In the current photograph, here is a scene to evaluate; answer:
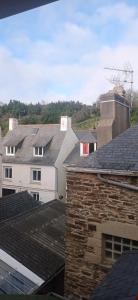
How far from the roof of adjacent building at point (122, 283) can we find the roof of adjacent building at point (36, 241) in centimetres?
420

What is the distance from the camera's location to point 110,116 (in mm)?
8523

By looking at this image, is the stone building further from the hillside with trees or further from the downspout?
the hillside with trees

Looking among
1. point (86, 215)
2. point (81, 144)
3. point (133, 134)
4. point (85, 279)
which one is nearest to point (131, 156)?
point (133, 134)

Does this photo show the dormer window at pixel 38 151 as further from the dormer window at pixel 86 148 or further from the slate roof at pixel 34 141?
the dormer window at pixel 86 148

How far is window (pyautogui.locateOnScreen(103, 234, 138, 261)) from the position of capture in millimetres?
6207

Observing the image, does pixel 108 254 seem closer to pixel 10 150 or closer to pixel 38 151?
pixel 38 151

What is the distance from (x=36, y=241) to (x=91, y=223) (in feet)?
13.7

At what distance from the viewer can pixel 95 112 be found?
44719 mm

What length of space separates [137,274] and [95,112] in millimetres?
41377

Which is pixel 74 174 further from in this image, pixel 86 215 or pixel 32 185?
pixel 32 185

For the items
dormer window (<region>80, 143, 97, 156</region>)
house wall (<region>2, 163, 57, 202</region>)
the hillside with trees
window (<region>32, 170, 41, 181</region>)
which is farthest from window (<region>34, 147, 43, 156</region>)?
the hillside with trees

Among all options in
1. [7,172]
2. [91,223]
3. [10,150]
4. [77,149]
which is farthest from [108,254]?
[10,150]

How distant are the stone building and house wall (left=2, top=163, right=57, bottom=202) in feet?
52.2

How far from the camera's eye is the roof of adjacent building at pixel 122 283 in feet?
11.4
